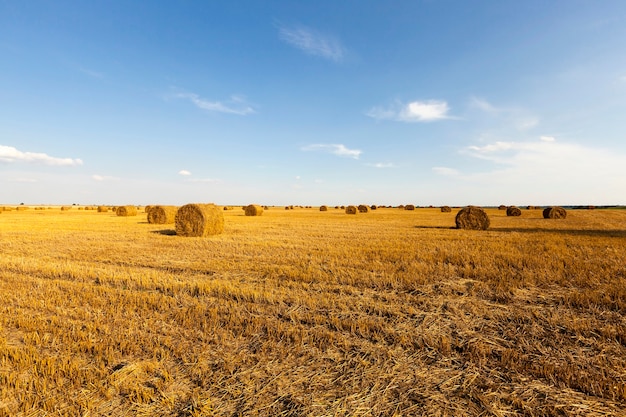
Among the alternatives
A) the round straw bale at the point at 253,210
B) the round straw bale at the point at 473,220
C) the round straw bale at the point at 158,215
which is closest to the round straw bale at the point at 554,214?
the round straw bale at the point at 473,220

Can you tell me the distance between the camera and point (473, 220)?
69.8 ft

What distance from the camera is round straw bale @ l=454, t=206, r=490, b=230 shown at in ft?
69.0

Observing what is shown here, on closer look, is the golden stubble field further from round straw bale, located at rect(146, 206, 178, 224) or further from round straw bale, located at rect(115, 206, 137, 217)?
round straw bale, located at rect(115, 206, 137, 217)

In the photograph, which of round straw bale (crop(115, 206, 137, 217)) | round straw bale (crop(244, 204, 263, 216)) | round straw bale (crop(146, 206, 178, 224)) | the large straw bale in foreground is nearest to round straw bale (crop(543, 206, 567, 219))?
round straw bale (crop(244, 204, 263, 216))

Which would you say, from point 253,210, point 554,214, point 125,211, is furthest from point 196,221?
point 554,214

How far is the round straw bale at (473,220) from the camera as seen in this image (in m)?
21.0

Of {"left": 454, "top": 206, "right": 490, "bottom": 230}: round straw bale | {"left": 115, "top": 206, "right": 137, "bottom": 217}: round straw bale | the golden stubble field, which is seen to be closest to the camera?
the golden stubble field

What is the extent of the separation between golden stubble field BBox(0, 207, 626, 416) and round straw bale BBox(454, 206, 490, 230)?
12.2 metres

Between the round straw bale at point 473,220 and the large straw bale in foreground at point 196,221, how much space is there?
50.9ft

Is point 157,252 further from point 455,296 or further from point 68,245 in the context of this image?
point 455,296

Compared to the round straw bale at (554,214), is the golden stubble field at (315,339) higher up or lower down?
lower down

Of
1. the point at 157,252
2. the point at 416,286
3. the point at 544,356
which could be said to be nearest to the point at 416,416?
the point at 544,356

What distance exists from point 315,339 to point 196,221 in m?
14.4

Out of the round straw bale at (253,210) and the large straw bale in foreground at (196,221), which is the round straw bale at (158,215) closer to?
the large straw bale in foreground at (196,221)
